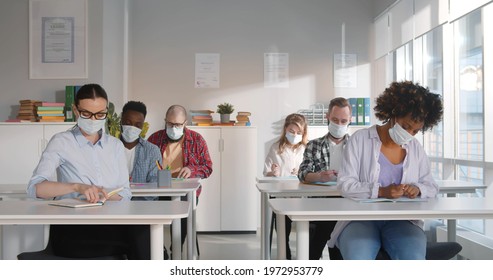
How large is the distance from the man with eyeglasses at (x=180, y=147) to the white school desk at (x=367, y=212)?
2.25 meters

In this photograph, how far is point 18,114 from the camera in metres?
5.15

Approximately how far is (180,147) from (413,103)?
247cm

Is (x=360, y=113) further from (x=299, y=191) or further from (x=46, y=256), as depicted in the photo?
(x=46, y=256)

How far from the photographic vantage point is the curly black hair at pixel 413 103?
8.66 feet

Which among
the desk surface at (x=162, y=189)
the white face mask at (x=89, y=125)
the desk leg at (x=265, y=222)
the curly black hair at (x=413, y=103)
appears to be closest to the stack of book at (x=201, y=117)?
the desk leg at (x=265, y=222)

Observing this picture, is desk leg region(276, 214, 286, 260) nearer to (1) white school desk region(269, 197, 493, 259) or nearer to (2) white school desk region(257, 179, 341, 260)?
(1) white school desk region(269, 197, 493, 259)

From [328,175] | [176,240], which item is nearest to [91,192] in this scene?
[176,240]

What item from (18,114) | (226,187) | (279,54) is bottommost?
(226,187)

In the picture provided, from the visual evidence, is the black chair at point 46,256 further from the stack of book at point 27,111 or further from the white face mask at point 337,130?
the stack of book at point 27,111

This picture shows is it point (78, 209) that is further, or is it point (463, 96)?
point (463, 96)

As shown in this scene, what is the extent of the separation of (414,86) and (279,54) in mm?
4057
